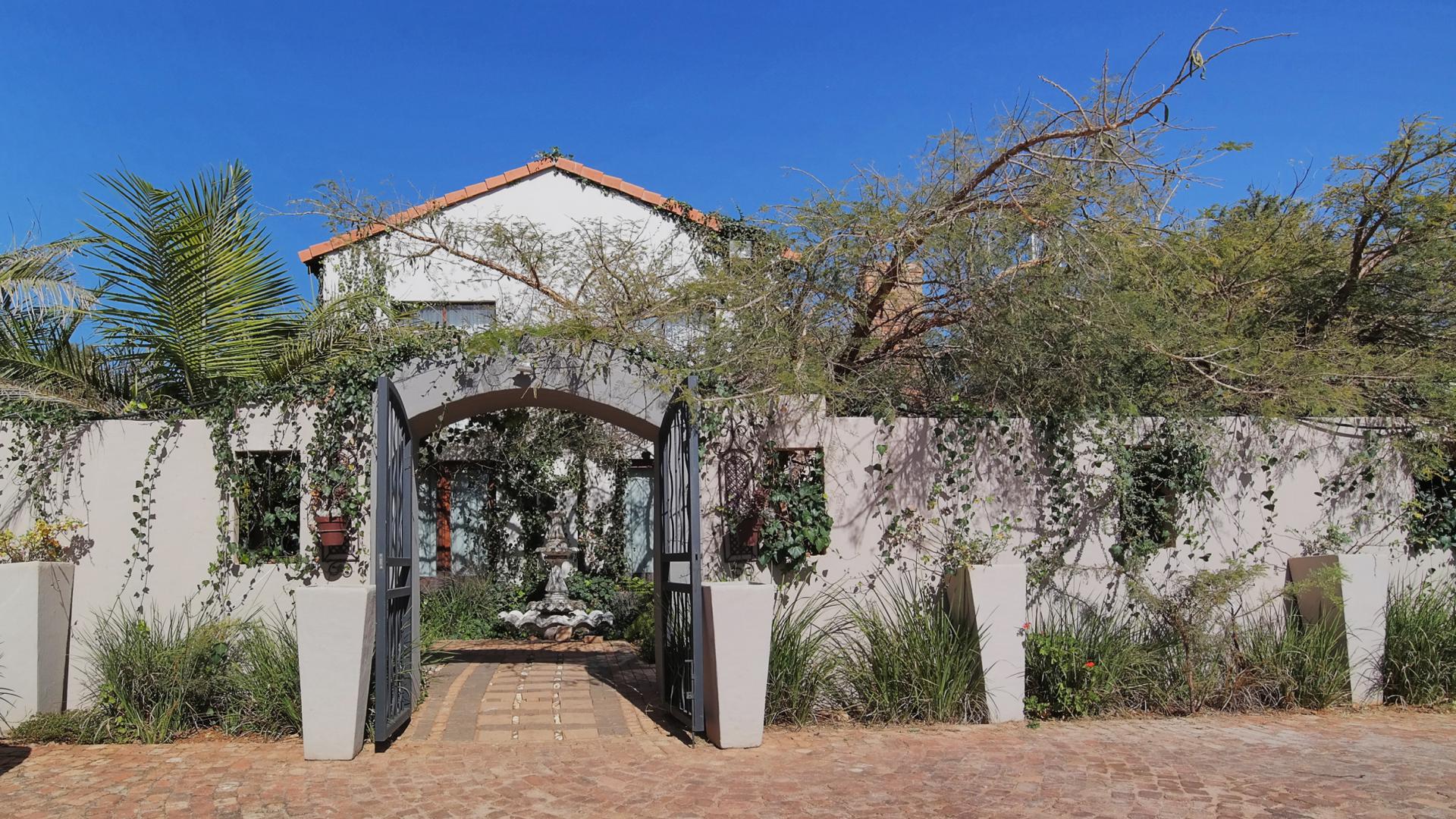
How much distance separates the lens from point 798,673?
655 centimetres

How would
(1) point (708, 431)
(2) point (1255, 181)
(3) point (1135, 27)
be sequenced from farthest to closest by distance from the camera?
(2) point (1255, 181)
(1) point (708, 431)
(3) point (1135, 27)

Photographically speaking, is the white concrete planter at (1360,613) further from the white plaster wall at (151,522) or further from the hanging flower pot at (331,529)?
the white plaster wall at (151,522)

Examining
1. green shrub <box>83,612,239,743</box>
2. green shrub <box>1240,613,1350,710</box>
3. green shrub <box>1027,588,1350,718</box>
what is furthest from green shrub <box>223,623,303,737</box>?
green shrub <box>1240,613,1350,710</box>

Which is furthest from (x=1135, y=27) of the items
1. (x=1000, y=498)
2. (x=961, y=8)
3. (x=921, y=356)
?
(x=1000, y=498)

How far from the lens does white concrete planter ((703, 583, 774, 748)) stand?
607 cm

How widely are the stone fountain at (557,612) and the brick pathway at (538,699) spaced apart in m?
1.12

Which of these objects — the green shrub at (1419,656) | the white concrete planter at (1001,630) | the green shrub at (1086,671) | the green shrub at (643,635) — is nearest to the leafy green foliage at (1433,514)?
the green shrub at (1419,656)

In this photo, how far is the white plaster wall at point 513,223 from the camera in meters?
8.05

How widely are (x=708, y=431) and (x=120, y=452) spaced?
409 centimetres

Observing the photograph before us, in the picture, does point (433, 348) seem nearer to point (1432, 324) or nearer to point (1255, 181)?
point (1432, 324)

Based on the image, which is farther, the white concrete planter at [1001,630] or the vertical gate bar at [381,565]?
the white concrete planter at [1001,630]

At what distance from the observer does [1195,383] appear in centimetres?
770

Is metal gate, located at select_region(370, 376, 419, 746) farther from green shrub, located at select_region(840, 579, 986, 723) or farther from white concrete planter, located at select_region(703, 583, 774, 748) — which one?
green shrub, located at select_region(840, 579, 986, 723)

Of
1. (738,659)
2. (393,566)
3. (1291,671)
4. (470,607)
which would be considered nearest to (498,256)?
(393,566)
